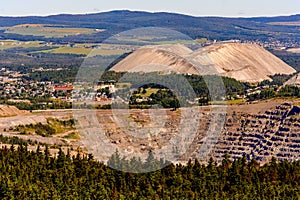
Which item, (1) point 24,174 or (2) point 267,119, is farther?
(2) point 267,119

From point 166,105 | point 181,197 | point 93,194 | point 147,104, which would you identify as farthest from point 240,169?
point 147,104

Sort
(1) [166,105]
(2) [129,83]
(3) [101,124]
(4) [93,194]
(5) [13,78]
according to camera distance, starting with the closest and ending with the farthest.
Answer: (4) [93,194], (3) [101,124], (1) [166,105], (2) [129,83], (5) [13,78]

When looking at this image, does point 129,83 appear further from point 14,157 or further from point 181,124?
point 14,157

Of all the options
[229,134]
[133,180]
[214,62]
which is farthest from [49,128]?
[214,62]

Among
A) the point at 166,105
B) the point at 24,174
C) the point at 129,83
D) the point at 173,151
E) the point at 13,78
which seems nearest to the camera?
the point at 24,174

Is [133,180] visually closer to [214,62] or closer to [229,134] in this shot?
[229,134]

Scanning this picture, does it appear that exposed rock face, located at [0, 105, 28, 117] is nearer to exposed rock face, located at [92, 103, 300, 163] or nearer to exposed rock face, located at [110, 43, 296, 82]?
exposed rock face, located at [92, 103, 300, 163]

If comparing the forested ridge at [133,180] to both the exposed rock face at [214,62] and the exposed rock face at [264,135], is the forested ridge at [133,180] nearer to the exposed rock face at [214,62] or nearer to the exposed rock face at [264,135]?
the exposed rock face at [264,135]
